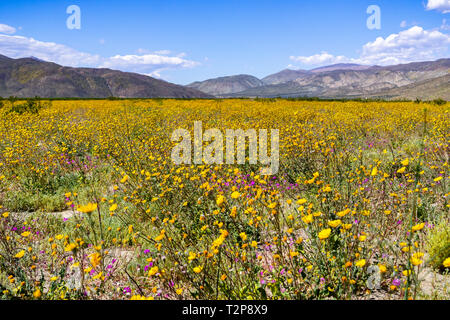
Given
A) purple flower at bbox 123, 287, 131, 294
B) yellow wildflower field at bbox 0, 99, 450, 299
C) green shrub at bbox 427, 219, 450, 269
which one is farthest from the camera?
purple flower at bbox 123, 287, 131, 294

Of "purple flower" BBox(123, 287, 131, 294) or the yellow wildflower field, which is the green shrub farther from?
"purple flower" BBox(123, 287, 131, 294)

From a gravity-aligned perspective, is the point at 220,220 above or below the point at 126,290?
above

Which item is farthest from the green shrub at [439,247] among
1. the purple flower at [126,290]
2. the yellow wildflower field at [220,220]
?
the purple flower at [126,290]

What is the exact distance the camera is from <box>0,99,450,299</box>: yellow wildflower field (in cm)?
214

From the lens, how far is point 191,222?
3602mm

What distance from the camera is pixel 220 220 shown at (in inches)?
121

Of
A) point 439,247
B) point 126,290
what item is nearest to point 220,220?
point 126,290

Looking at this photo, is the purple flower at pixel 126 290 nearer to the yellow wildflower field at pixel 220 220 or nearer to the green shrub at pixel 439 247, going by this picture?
the yellow wildflower field at pixel 220 220

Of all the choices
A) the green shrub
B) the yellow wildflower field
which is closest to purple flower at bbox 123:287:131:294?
the yellow wildflower field

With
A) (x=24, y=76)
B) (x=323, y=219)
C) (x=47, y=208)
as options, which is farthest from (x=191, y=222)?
(x=24, y=76)

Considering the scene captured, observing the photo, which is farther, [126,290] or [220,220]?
[220,220]

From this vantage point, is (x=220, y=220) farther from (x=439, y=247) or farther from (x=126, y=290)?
(x=439, y=247)

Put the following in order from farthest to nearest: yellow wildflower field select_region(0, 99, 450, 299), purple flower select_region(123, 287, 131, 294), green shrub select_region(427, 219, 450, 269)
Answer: purple flower select_region(123, 287, 131, 294) → green shrub select_region(427, 219, 450, 269) → yellow wildflower field select_region(0, 99, 450, 299)
